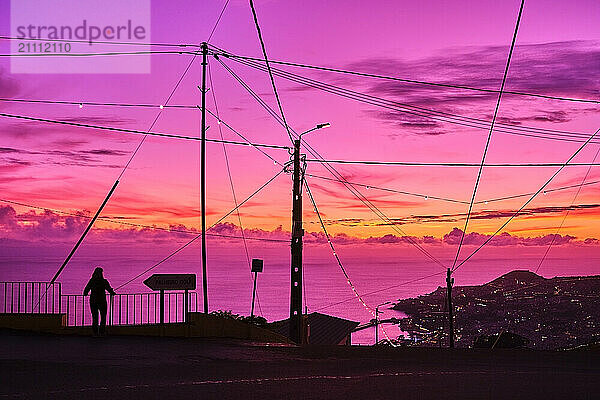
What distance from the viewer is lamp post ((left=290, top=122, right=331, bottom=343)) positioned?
29.4 meters

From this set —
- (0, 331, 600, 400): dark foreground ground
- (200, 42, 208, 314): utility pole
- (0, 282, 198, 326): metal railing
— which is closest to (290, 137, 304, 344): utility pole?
(200, 42, 208, 314): utility pole

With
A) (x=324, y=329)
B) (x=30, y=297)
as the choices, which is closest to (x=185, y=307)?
(x=30, y=297)

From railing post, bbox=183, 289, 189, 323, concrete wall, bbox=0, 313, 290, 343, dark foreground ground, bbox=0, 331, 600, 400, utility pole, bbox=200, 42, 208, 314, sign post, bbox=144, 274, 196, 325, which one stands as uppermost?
utility pole, bbox=200, 42, 208, 314

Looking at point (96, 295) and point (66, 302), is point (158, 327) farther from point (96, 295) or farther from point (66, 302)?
point (66, 302)

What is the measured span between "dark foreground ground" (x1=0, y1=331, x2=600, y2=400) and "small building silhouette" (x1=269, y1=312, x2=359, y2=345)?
21.1 m

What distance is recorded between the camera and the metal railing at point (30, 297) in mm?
23772

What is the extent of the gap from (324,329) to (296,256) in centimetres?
2343

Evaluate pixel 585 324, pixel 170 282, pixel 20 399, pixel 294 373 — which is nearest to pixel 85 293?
pixel 170 282

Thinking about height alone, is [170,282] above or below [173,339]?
above

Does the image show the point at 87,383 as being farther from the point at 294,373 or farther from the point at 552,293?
the point at 552,293

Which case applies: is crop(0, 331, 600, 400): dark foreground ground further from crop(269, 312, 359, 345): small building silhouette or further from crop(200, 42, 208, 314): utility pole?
crop(269, 312, 359, 345): small building silhouette

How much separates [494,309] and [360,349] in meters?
62.4

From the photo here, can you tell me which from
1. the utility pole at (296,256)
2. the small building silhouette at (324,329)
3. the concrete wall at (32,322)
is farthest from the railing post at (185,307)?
the small building silhouette at (324,329)

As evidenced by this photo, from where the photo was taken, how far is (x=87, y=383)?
13.3 m
